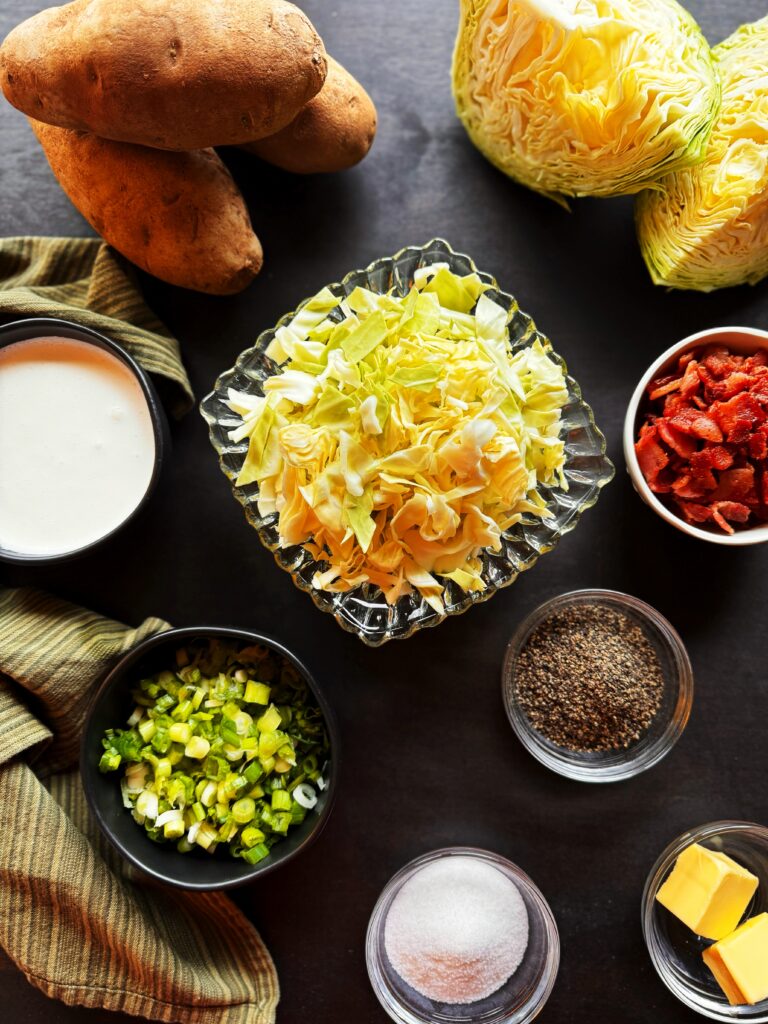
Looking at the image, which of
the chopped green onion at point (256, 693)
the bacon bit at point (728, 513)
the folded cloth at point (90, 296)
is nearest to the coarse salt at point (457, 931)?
the chopped green onion at point (256, 693)

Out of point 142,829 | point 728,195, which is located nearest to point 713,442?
point 728,195

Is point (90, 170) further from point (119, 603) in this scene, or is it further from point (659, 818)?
point (659, 818)

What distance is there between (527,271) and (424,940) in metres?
1.32

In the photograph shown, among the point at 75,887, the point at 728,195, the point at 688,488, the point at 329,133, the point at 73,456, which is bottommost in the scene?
the point at 75,887

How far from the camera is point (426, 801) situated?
5.30ft

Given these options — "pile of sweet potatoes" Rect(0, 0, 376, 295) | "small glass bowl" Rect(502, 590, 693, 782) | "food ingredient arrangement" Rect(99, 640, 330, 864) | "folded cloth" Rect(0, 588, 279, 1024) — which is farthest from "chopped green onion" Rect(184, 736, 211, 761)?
"pile of sweet potatoes" Rect(0, 0, 376, 295)

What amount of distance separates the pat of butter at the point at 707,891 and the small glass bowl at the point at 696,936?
23 mm

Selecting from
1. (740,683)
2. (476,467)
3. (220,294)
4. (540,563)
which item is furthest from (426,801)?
(220,294)

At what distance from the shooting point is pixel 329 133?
4.75 ft

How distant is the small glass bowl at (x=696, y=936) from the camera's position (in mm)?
1556

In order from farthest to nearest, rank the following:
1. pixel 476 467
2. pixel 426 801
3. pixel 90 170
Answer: pixel 426 801
pixel 90 170
pixel 476 467

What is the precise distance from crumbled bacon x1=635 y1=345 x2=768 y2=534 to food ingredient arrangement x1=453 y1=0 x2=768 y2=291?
0.67ft

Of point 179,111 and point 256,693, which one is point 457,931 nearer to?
point 256,693

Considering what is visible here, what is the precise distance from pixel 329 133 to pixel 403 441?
656mm
